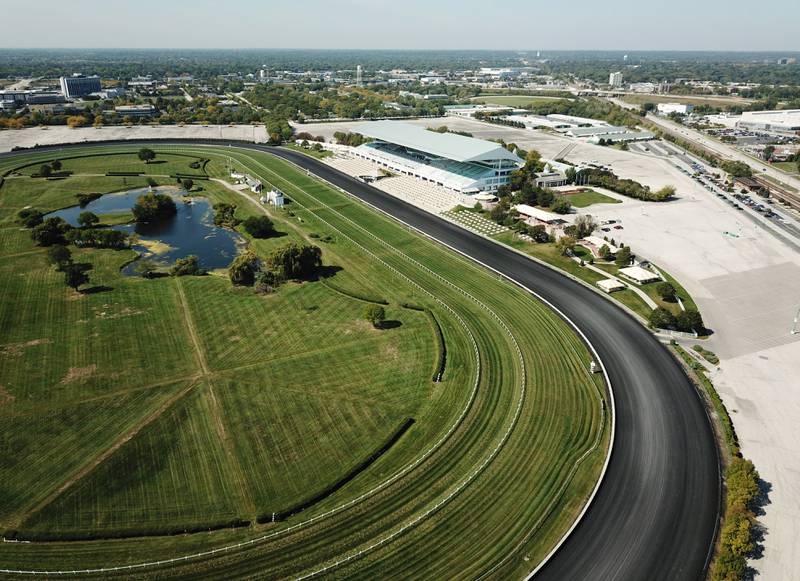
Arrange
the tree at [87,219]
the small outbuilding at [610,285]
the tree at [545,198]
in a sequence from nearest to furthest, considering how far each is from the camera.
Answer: the small outbuilding at [610,285] → the tree at [87,219] → the tree at [545,198]

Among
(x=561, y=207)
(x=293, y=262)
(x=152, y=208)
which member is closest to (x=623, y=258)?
(x=561, y=207)

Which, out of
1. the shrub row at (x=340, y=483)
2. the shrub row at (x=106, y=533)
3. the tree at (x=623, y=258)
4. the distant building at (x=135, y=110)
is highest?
the distant building at (x=135, y=110)

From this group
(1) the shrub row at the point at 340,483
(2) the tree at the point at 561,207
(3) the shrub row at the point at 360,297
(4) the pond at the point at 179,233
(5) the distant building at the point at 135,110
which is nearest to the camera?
(1) the shrub row at the point at 340,483

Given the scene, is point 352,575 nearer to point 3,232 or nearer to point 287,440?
point 287,440

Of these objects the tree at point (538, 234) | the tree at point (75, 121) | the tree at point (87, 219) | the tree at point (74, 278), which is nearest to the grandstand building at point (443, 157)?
the tree at point (538, 234)

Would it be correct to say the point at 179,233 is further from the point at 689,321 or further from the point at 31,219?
the point at 689,321

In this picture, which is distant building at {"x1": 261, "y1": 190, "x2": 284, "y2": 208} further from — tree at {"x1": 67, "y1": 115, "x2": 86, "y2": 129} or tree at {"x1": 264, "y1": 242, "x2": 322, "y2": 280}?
tree at {"x1": 67, "y1": 115, "x2": 86, "y2": 129}

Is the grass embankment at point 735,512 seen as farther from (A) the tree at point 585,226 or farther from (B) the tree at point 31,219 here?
(B) the tree at point 31,219
